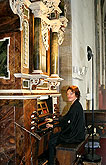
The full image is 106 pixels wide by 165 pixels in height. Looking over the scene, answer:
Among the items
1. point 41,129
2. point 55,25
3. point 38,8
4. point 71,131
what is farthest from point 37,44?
point 71,131

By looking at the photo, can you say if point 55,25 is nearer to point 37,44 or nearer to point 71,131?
point 37,44

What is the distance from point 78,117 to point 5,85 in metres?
1.78

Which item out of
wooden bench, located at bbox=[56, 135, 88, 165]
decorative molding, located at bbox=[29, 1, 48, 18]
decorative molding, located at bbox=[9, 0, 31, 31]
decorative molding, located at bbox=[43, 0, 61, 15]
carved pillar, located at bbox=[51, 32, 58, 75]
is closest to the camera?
decorative molding, located at bbox=[9, 0, 31, 31]

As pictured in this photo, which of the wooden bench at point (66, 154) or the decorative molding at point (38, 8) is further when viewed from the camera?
the decorative molding at point (38, 8)

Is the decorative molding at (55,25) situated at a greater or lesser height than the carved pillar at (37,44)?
greater

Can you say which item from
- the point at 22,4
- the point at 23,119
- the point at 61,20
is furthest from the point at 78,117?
the point at 61,20

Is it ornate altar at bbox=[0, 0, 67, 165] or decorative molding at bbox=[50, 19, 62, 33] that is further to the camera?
decorative molding at bbox=[50, 19, 62, 33]

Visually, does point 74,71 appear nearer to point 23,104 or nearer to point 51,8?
point 51,8

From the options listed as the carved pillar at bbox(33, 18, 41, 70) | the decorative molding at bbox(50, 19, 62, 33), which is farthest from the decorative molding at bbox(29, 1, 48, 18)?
the decorative molding at bbox(50, 19, 62, 33)

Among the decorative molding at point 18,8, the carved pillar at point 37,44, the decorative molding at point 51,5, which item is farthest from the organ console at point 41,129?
the decorative molding at point 51,5

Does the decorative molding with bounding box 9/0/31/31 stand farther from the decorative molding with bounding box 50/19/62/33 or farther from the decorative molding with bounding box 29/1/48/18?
the decorative molding with bounding box 50/19/62/33

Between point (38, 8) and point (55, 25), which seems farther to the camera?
point (55, 25)

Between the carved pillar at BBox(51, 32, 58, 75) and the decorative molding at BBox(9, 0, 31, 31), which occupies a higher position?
the decorative molding at BBox(9, 0, 31, 31)

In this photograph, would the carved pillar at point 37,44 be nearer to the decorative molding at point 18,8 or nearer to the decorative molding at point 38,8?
the decorative molding at point 38,8
